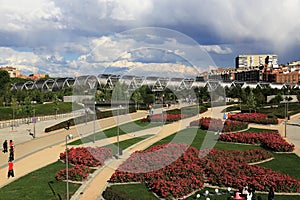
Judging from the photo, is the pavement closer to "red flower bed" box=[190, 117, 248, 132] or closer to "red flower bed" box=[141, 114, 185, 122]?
"red flower bed" box=[141, 114, 185, 122]

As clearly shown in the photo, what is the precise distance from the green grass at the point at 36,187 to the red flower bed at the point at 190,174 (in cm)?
244

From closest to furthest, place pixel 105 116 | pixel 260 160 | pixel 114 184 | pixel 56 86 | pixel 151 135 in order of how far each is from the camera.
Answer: pixel 114 184
pixel 260 160
pixel 151 135
pixel 105 116
pixel 56 86

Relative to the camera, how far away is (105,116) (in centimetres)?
4138

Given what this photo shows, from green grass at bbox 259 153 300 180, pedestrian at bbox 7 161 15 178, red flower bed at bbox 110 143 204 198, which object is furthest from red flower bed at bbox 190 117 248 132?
pedestrian at bbox 7 161 15 178

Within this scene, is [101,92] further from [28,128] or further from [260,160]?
[260,160]

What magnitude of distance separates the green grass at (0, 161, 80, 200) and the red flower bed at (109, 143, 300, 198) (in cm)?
244

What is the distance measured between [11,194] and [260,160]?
45.0 feet

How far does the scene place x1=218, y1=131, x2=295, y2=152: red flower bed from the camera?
22319 millimetres

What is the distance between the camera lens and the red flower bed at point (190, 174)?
1411 cm

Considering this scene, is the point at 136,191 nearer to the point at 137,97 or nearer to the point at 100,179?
the point at 100,179

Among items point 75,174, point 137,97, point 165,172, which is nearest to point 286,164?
point 165,172

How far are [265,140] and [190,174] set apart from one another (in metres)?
10.9

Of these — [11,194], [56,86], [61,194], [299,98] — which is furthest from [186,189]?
[56,86]

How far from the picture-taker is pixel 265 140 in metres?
24.2
